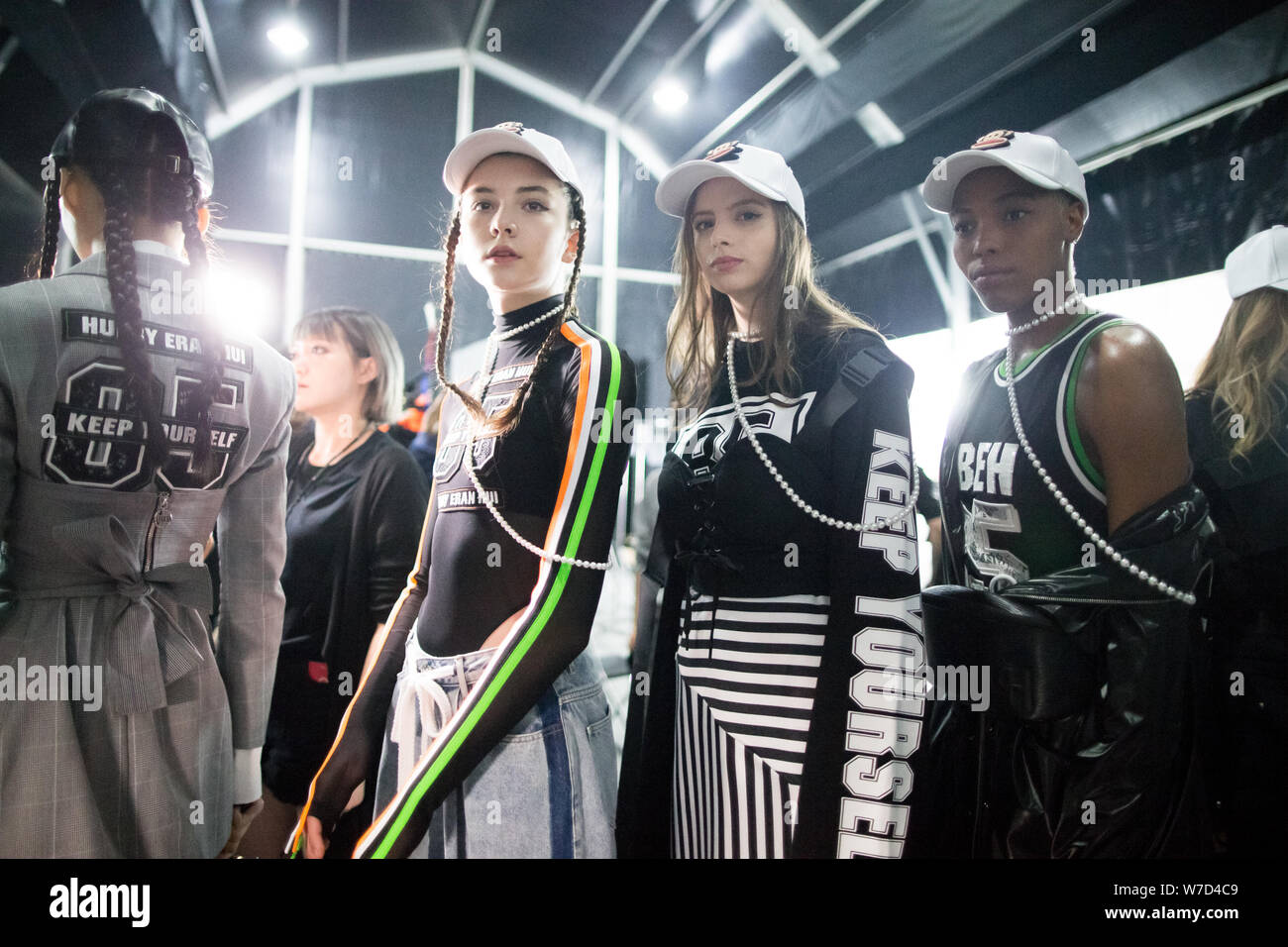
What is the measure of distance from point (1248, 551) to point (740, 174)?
1327mm

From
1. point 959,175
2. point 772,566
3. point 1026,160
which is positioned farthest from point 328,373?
point 1026,160

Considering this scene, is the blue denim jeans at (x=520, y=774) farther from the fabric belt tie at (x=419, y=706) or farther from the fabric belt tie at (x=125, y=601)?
the fabric belt tie at (x=125, y=601)

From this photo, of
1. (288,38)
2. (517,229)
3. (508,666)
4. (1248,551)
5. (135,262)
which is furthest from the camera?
(288,38)

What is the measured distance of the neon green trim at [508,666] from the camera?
126cm

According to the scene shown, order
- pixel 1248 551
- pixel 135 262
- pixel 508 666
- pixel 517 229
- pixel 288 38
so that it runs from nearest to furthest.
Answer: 1. pixel 508 666
2. pixel 135 262
3. pixel 517 229
4. pixel 1248 551
5. pixel 288 38

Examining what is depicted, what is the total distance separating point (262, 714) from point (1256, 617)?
2.08 m

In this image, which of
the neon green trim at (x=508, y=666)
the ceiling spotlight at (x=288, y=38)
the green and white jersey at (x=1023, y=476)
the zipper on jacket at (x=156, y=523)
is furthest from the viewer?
the ceiling spotlight at (x=288, y=38)

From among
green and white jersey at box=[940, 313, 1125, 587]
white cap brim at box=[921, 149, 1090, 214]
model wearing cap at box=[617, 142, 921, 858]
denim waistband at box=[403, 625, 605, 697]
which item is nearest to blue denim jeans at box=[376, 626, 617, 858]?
denim waistband at box=[403, 625, 605, 697]

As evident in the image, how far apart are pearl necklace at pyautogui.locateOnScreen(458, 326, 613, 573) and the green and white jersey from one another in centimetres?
76

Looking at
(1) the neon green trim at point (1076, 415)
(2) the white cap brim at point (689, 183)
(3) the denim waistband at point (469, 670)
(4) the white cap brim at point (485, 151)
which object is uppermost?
(4) the white cap brim at point (485, 151)

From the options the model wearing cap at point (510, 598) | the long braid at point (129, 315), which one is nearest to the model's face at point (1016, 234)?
the model wearing cap at point (510, 598)

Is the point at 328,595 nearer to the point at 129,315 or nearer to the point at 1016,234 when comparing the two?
the point at 129,315

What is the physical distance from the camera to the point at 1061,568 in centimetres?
150

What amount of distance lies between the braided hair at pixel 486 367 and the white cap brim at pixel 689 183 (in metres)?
0.20
